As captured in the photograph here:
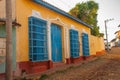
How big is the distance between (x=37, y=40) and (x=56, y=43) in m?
3.63

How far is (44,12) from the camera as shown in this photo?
13.3 meters

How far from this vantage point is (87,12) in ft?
110

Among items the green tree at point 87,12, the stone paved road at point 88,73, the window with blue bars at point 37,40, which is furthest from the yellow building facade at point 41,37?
the green tree at point 87,12

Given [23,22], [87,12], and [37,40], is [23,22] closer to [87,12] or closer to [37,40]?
[37,40]

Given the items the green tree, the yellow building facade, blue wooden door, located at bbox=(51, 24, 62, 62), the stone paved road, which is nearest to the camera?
the stone paved road

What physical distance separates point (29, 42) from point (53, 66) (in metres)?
3.18

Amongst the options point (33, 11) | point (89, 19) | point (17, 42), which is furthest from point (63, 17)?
point (89, 19)

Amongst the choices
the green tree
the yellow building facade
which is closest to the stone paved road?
the yellow building facade

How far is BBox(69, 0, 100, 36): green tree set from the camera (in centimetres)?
3259

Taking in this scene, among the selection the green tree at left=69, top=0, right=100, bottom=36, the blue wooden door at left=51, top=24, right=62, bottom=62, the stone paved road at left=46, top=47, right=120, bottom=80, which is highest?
the green tree at left=69, top=0, right=100, bottom=36

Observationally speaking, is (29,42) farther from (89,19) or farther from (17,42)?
(89,19)

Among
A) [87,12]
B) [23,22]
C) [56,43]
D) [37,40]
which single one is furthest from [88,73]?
Answer: [87,12]

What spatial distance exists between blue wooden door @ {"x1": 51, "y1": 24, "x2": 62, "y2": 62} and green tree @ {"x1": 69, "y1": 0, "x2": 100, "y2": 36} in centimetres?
1686

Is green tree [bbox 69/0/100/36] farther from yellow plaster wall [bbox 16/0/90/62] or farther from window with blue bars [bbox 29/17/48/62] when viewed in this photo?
yellow plaster wall [bbox 16/0/90/62]
